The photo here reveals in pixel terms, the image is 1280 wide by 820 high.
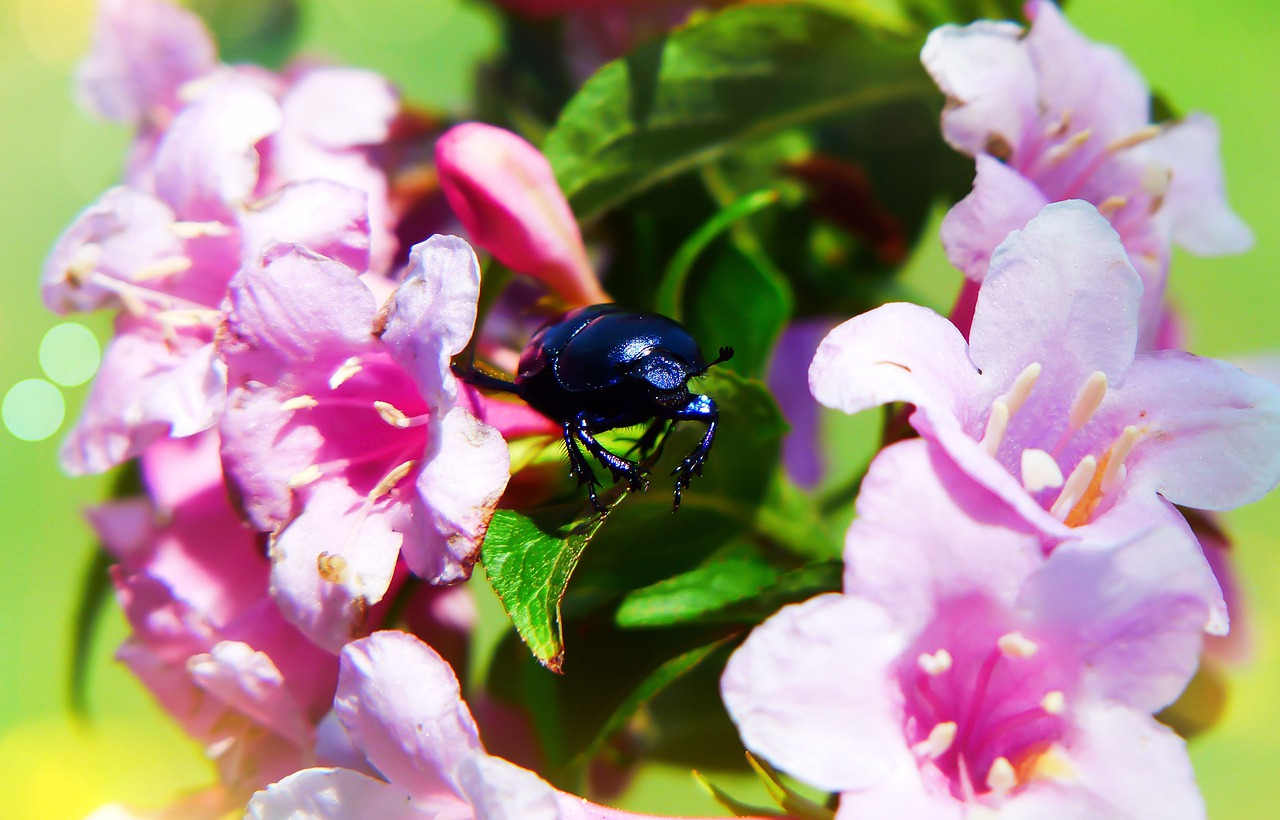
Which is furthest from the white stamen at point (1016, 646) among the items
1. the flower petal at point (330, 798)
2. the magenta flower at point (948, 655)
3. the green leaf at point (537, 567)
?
the flower petal at point (330, 798)

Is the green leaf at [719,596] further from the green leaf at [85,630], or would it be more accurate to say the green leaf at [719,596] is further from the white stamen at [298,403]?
the green leaf at [85,630]

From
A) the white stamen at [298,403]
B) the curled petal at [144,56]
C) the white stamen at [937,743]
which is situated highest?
the curled petal at [144,56]

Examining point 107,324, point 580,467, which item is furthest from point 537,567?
point 107,324

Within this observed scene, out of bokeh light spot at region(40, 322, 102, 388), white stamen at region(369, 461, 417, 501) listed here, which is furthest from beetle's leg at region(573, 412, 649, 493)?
bokeh light spot at region(40, 322, 102, 388)

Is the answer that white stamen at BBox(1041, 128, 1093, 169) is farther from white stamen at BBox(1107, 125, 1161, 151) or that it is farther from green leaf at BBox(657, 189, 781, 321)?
green leaf at BBox(657, 189, 781, 321)

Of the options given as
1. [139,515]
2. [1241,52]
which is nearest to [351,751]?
[139,515]

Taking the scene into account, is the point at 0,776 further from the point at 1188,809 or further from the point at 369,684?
the point at 1188,809
